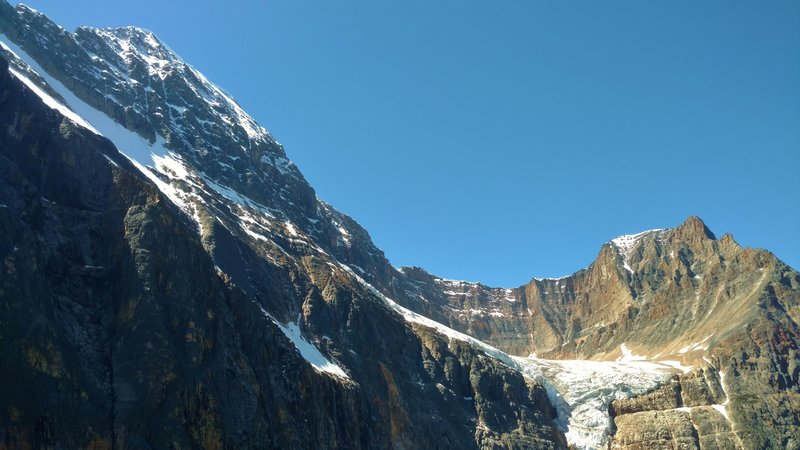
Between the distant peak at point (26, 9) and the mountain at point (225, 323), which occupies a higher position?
the distant peak at point (26, 9)

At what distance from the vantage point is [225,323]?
2485 inches

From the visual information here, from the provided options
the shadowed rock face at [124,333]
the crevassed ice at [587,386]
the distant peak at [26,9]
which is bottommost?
the shadowed rock face at [124,333]

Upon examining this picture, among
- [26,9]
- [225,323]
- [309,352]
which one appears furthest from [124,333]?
[26,9]

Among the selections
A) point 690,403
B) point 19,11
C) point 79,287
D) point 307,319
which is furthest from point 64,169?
point 690,403

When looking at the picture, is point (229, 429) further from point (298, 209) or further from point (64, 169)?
point (298, 209)

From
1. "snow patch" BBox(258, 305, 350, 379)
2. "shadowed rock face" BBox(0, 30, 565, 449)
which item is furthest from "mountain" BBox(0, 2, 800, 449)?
"snow patch" BBox(258, 305, 350, 379)

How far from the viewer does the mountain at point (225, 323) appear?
48438mm

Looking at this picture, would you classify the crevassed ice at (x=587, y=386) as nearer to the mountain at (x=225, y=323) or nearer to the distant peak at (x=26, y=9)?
the mountain at (x=225, y=323)

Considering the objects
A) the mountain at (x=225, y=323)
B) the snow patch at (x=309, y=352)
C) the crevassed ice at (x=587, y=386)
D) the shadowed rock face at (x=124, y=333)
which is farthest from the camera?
the crevassed ice at (x=587, y=386)

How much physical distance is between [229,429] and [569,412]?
9374 cm

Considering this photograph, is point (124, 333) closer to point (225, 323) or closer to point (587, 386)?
point (225, 323)

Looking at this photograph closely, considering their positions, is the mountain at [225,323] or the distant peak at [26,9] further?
the distant peak at [26,9]

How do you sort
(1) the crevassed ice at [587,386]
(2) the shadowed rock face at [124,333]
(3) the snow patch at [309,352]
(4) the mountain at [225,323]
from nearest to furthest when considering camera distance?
(2) the shadowed rock face at [124,333]
(4) the mountain at [225,323]
(3) the snow patch at [309,352]
(1) the crevassed ice at [587,386]

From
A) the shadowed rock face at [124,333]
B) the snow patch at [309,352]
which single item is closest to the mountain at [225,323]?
the shadowed rock face at [124,333]
